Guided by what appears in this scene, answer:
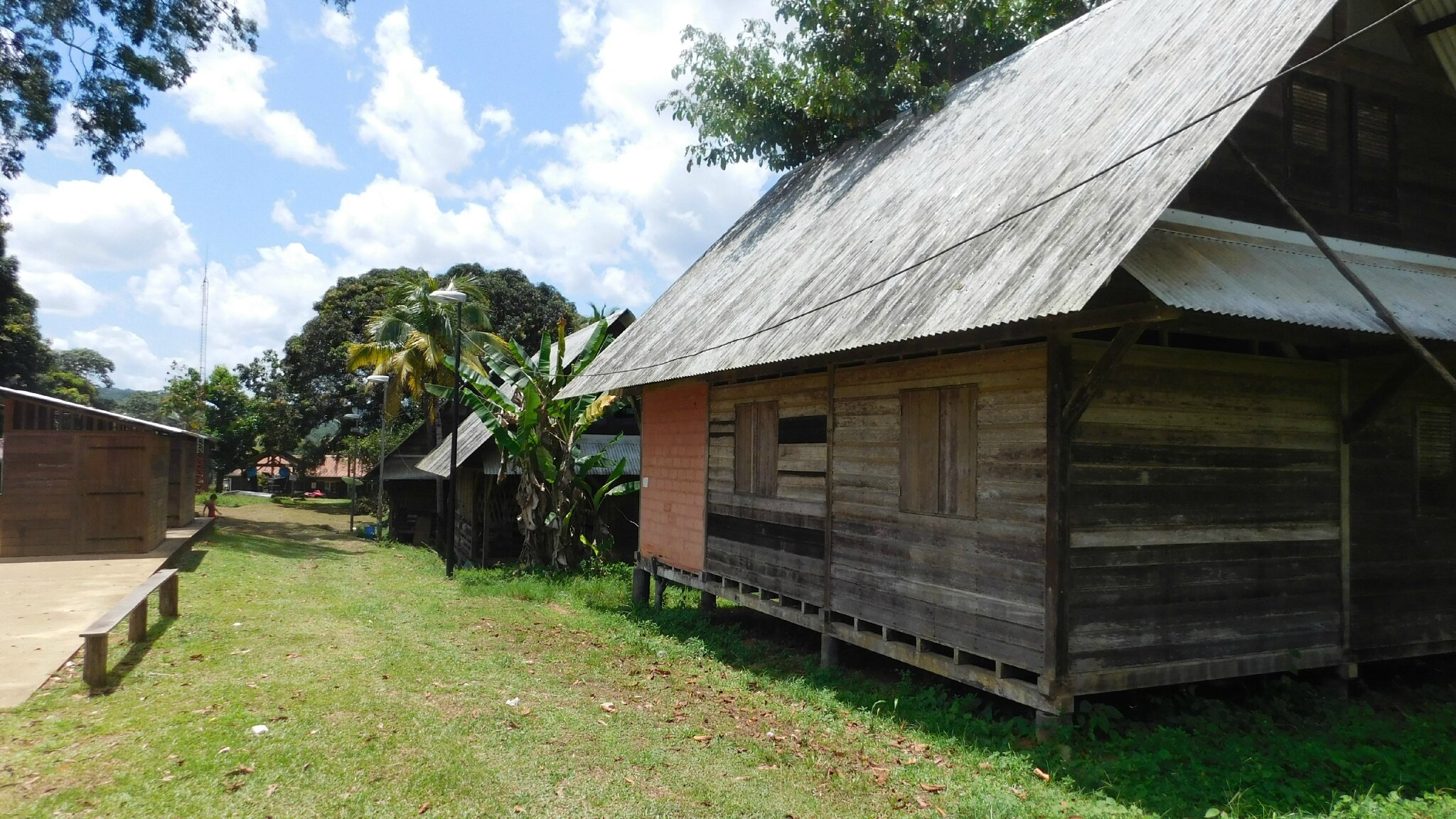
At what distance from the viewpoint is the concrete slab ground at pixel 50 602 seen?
8648 millimetres

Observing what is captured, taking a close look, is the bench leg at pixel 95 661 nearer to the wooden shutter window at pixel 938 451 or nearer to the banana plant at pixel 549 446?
the wooden shutter window at pixel 938 451

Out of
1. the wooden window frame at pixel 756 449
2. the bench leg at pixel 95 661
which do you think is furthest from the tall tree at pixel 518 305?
the bench leg at pixel 95 661

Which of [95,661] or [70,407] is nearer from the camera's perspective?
[95,661]

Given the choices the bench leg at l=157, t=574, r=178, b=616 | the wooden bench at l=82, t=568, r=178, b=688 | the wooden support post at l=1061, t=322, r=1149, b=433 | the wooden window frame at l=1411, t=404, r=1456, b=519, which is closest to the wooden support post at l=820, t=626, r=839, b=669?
the wooden support post at l=1061, t=322, r=1149, b=433

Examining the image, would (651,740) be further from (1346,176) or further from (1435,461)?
(1346,176)

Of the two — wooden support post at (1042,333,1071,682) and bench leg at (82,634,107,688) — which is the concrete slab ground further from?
wooden support post at (1042,333,1071,682)

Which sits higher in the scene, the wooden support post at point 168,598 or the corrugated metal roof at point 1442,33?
the corrugated metal roof at point 1442,33

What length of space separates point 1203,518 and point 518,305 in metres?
36.5

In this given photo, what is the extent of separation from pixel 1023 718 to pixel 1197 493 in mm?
2357

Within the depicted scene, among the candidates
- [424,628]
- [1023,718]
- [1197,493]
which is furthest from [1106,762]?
[424,628]

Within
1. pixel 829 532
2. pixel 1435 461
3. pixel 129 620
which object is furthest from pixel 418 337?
pixel 1435 461

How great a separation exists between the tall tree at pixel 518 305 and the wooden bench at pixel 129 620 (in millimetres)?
28715

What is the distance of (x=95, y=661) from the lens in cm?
803

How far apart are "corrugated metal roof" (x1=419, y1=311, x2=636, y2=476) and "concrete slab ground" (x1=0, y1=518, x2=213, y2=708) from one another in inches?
243
